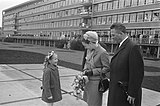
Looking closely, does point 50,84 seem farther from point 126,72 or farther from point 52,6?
point 52,6

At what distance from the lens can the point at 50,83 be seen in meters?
4.01

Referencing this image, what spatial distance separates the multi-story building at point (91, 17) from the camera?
3050 cm

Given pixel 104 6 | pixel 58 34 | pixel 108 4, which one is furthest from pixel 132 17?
pixel 58 34

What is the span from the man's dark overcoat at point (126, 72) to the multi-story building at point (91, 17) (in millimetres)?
25900

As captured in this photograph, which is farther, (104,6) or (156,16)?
(104,6)

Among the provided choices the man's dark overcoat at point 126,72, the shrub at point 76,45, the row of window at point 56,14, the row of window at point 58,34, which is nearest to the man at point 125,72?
the man's dark overcoat at point 126,72

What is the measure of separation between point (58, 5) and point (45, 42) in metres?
12.5

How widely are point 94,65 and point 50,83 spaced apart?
109 centimetres

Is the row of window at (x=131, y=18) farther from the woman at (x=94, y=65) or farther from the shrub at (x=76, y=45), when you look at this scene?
the woman at (x=94, y=65)

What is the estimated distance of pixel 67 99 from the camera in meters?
5.33

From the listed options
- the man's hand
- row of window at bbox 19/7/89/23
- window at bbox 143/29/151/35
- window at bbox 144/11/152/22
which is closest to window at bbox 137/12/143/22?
window at bbox 144/11/152/22

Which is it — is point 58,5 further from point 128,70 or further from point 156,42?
point 128,70

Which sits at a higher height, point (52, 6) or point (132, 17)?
point (52, 6)

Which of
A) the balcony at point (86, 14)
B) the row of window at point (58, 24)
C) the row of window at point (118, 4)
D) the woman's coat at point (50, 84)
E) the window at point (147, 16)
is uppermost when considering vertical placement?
the row of window at point (118, 4)
